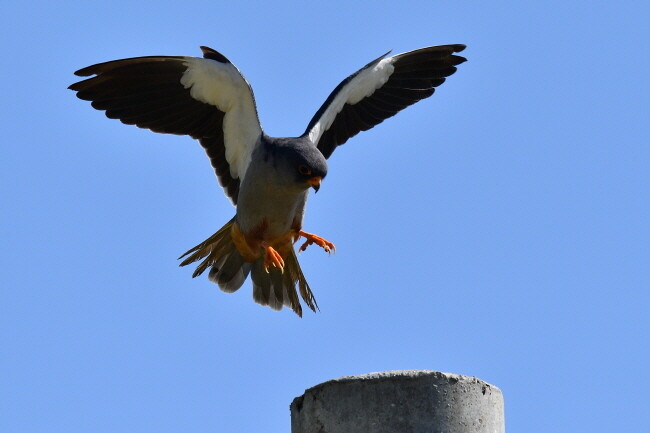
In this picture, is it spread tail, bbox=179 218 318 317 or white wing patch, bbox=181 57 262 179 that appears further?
spread tail, bbox=179 218 318 317

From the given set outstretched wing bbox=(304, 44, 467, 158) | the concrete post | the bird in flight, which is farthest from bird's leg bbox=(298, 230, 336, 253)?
the concrete post

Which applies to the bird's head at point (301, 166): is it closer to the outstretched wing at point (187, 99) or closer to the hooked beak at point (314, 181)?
the hooked beak at point (314, 181)

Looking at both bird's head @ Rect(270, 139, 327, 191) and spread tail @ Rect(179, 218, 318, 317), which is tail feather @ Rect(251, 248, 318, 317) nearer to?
spread tail @ Rect(179, 218, 318, 317)

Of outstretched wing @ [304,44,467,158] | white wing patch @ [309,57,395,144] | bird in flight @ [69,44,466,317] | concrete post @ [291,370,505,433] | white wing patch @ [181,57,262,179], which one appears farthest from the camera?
outstretched wing @ [304,44,467,158]

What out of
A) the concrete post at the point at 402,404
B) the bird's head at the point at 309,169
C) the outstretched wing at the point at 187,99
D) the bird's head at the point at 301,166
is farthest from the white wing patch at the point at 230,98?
the concrete post at the point at 402,404

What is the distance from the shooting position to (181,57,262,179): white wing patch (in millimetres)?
9812

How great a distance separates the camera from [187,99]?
1013cm

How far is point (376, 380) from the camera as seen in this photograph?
5.77 meters

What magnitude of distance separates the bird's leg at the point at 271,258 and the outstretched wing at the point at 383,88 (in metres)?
1.32

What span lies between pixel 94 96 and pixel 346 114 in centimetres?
261

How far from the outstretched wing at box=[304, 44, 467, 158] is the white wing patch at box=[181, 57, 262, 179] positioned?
834mm

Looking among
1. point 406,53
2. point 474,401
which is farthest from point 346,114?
point 474,401

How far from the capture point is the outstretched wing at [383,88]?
10797mm

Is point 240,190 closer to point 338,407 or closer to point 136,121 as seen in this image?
point 136,121
